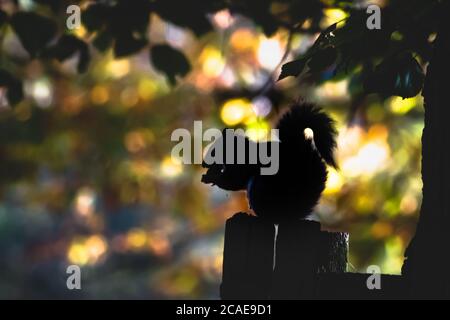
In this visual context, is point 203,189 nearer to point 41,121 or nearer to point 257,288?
point 41,121

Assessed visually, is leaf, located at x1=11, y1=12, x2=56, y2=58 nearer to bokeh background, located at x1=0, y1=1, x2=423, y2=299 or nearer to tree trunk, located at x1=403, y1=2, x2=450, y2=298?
bokeh background, located at x1=0, y1=1, x2=423, y2=299

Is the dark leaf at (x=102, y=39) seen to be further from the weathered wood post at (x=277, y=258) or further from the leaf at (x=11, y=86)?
the weathered wood post at (x=277, y=258)

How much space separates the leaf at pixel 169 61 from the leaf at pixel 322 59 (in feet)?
3.45

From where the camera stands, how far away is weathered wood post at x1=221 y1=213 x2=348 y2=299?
6.09ft

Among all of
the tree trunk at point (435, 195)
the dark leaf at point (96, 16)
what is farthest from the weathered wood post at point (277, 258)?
the dark leaf at point (96, 16)

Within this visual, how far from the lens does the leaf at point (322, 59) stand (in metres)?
1.82

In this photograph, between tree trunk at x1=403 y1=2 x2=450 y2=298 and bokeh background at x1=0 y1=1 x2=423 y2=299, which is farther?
bokeh background at x1=0 y1=1 x2=423 y2=299

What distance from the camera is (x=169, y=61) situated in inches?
112

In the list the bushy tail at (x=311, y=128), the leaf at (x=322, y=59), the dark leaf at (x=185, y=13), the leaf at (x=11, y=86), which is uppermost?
the dark leaf at (x=185, y=13)

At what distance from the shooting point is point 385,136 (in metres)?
5.75

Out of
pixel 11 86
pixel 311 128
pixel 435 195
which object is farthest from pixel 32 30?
pixel 435 195

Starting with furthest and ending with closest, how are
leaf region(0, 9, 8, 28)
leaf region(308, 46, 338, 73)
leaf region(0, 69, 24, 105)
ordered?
leaf region(0, 69, 24, 105) < leaf region(0, 9, 8, 28) < leaf region(308, 46, 338, 73)

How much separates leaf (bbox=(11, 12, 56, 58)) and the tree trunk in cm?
144

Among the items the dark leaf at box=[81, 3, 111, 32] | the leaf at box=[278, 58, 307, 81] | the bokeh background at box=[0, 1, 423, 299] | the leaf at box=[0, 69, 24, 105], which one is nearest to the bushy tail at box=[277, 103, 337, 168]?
the leaf at box=[278, 58, 307, 81]
